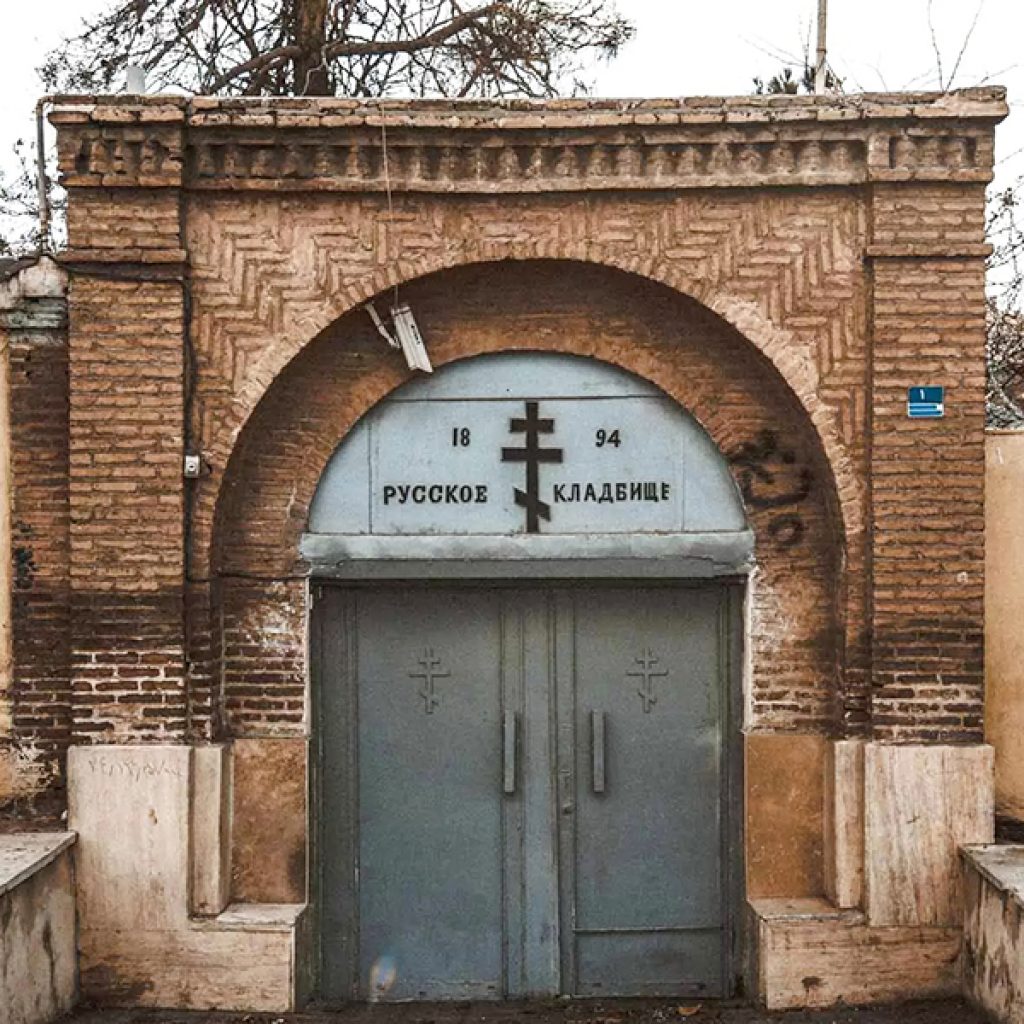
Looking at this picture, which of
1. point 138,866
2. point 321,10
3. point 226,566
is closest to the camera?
point 138,866

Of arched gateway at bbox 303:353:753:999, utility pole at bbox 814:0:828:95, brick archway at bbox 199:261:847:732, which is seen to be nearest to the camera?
brick archway at bbox 199:261:847:732

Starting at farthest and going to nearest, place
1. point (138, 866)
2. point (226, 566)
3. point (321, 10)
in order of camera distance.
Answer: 1. point (321, 10)
2. point (226, 566)
3. point (138, 866)

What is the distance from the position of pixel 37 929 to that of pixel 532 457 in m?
3.37

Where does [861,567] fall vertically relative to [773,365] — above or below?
below

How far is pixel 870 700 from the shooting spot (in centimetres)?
675

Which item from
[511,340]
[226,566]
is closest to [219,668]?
[226,566]

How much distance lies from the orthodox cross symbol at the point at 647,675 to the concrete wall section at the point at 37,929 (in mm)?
3051

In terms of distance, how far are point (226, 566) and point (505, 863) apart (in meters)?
2.23

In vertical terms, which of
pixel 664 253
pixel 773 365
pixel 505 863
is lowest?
pixel 505 863

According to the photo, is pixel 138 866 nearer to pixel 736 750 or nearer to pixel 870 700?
pixel 736 750

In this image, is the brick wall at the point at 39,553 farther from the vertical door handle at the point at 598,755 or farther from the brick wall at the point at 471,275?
the vertical door handle at the point at 598,755

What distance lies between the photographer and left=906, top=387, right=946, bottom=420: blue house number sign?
6.66 meters

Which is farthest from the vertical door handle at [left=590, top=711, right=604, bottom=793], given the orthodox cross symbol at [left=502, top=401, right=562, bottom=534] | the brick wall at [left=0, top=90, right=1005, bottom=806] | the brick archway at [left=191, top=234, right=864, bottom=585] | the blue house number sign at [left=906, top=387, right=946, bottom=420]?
the blue house number sign at [left=906, top=387, right=946, bottom=420]

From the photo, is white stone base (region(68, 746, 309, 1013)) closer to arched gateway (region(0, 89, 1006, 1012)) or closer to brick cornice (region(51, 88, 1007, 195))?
arched gateway (region(0, 89, 1006, 1012))
